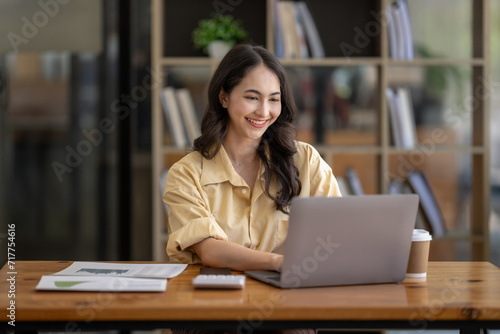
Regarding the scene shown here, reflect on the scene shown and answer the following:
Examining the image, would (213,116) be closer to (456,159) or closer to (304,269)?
(304,269)

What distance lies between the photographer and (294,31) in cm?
333

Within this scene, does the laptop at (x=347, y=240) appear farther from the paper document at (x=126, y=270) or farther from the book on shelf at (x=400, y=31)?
the book on shelf at (x=400, y=31)

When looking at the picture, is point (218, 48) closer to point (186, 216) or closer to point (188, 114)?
point (188, 114)

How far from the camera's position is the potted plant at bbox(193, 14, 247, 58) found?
3.35m

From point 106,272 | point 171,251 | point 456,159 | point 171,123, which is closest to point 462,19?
point 456,159

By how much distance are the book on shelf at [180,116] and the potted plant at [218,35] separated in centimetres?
25

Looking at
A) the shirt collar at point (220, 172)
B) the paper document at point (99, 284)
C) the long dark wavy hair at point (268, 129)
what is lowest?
the paper document at point (99, 284)

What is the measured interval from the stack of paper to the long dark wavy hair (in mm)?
474

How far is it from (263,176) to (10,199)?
3.42 feet

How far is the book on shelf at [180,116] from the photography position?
3377mm

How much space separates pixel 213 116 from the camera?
2.26m

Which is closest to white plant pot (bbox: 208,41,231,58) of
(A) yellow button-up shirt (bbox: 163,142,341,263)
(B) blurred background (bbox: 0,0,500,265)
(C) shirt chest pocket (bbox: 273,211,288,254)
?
(B) blurred background (bbox: 0,0,500,265)

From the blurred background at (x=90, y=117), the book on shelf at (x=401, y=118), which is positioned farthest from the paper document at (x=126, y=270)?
the book on shelf at (x=401, y=118)

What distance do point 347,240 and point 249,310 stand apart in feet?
1.00
